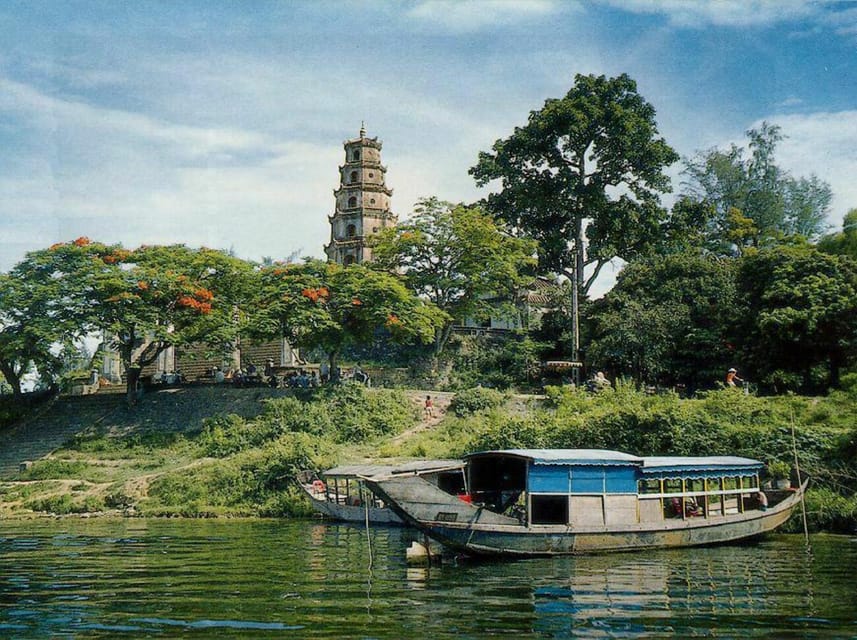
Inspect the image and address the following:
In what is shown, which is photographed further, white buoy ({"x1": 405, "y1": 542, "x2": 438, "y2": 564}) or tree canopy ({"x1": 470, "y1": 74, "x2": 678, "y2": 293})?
tree canopy ({"x1": 470, "y1": 74, "x2": 678, "y2": 293})

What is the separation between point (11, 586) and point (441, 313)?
89.5 feet

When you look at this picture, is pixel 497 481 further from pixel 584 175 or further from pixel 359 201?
pixel 359 201

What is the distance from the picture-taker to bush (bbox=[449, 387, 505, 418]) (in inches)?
1407

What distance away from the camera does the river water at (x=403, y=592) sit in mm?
10227

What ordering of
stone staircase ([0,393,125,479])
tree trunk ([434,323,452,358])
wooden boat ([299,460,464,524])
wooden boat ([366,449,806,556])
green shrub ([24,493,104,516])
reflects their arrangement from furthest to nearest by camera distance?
tree trunk ([434,323,452,358]) < stone staircase ([0,393,125,479]) < green shrub ([24,493,104,516]) < wooden boat ([299,460,464,524]) < wooden boat ([366,449,806,556])

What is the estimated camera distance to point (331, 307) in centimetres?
3712

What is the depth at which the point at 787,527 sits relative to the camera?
20.7m

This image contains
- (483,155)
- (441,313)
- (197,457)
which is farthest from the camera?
(483,155)

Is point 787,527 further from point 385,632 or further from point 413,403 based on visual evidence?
point 413,403

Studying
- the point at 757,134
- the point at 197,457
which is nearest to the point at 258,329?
the point at 197,457

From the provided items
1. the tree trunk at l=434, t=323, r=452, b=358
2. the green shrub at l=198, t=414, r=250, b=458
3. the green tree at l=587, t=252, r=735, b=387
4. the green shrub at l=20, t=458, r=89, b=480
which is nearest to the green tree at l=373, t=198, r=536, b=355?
the tree trunk at l=434, t=323, r=452, b=358

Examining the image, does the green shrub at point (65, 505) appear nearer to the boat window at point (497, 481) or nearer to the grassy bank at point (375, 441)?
the grassy bank at point (375, 441)

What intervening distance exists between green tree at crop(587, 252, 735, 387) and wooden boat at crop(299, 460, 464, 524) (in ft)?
51.9

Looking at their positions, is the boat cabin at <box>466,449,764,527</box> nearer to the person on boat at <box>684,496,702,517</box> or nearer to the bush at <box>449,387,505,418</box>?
the person on boat at <box>684,496,702,517</box>
